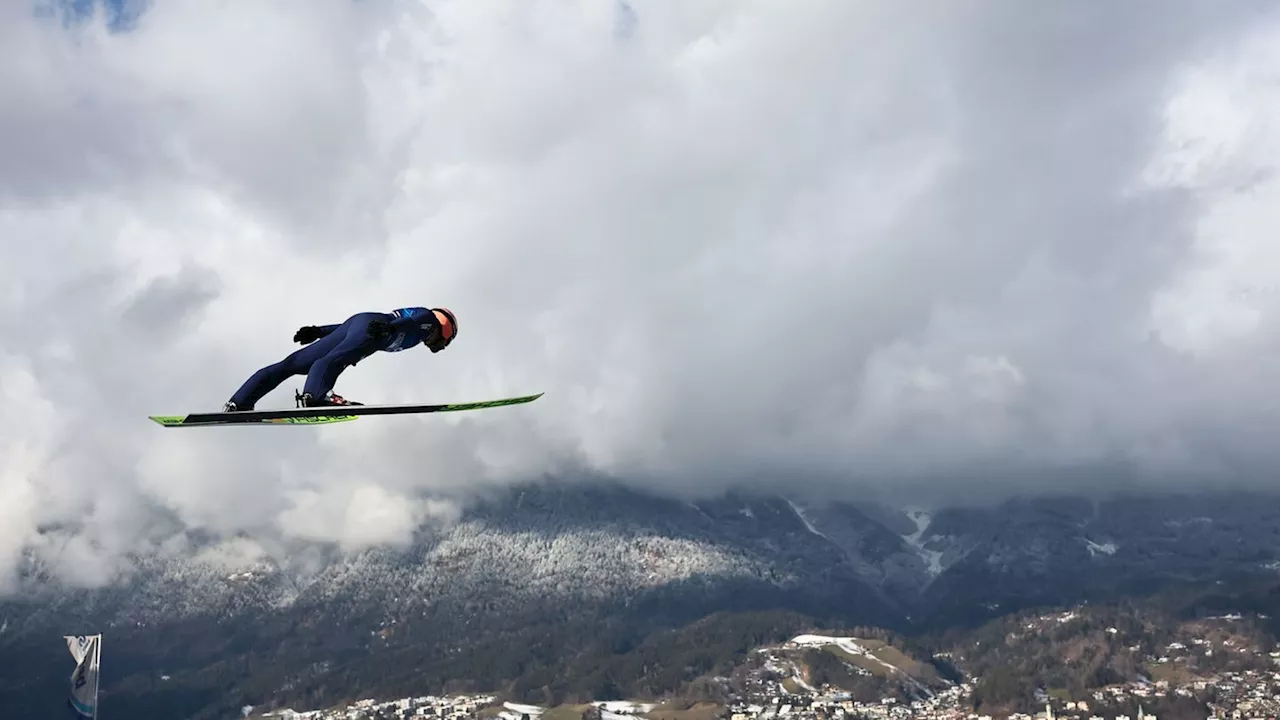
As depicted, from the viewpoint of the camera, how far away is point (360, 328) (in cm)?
3606

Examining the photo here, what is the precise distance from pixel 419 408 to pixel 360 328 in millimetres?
5195

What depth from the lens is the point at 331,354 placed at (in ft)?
117

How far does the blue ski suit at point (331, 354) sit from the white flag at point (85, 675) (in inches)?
1731

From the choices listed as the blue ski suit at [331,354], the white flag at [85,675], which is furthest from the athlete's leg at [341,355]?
the white flag at [85,675]

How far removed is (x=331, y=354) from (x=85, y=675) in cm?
5007

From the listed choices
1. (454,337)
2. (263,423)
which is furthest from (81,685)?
(454,337)

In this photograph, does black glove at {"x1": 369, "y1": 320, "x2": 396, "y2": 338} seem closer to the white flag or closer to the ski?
the ski

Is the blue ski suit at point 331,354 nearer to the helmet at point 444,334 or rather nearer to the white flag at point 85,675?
the helmet at point 444,334

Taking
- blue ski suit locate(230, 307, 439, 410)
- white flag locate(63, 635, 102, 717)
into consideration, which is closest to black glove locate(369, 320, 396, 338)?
blue ski suit locate(230, 307, 439, 410)

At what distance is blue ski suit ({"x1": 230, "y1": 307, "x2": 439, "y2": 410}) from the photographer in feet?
116

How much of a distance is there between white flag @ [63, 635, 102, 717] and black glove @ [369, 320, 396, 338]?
46682 millimetres

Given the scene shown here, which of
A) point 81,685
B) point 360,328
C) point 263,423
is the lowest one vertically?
point 81,685

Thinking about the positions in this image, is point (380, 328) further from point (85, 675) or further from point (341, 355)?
point (85, 675)

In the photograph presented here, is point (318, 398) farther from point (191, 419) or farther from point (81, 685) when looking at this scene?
point (81, 685)
